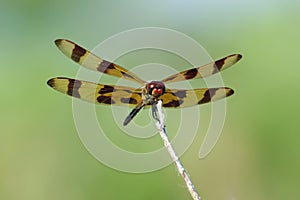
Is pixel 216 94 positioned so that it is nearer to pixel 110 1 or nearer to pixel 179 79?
pixel 179 79

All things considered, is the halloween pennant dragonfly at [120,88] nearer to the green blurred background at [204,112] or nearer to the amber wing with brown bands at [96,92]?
the amber wing with brown bands at [96,92]

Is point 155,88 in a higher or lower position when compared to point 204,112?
higher

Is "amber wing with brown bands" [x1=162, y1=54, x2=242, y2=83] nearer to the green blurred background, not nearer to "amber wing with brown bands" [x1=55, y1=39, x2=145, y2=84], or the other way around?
"amber wing with brown bands" [x1=55, y1=39, x2=145, y2=84]

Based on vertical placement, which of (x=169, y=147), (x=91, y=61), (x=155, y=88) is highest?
(x=91, y=61)

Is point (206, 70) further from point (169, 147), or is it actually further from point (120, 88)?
point (169, 147)

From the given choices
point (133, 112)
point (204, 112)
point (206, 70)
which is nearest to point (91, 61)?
point (133, 112)

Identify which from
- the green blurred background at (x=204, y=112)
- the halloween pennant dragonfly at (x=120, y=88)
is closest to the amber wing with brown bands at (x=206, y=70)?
the halloween pennant dragonfly at (x=120, y=88)
